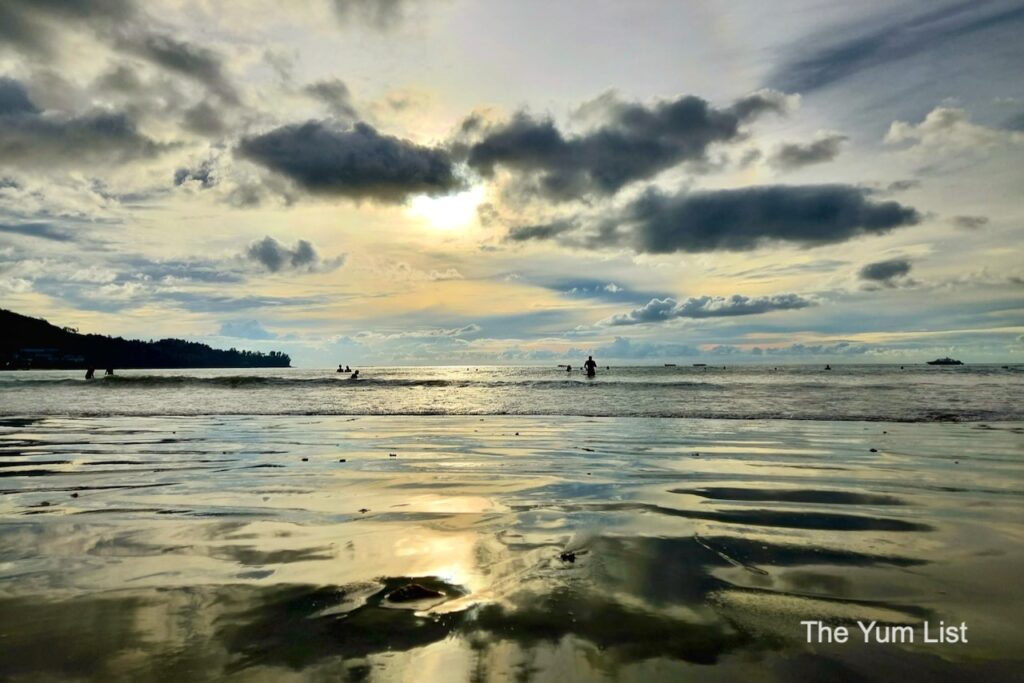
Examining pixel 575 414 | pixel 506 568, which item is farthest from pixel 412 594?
pixel 575 414

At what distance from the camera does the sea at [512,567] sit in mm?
3111

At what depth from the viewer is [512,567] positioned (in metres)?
4.57

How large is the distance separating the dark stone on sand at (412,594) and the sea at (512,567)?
17 mm

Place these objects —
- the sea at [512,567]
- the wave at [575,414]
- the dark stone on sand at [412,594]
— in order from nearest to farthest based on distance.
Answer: the sea at [512,567] → the dark stone on sand at [412,594] → the wave at [575,414]

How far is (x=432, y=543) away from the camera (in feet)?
17.3

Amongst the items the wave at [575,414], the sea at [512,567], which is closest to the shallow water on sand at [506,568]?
the sea at [512,567]

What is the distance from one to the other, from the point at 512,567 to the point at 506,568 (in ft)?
0.18

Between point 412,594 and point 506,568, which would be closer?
point 412,594

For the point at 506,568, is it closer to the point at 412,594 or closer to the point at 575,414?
the point at 412,594

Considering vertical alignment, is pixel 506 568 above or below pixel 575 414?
above

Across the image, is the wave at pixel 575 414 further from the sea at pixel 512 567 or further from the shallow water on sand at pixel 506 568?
the shallow water on sand at pixel 506 568

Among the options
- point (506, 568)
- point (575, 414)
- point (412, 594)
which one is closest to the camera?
point (412, 594)

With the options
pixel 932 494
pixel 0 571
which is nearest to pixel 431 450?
pixel 0 571

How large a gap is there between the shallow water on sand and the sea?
0.08 ft
